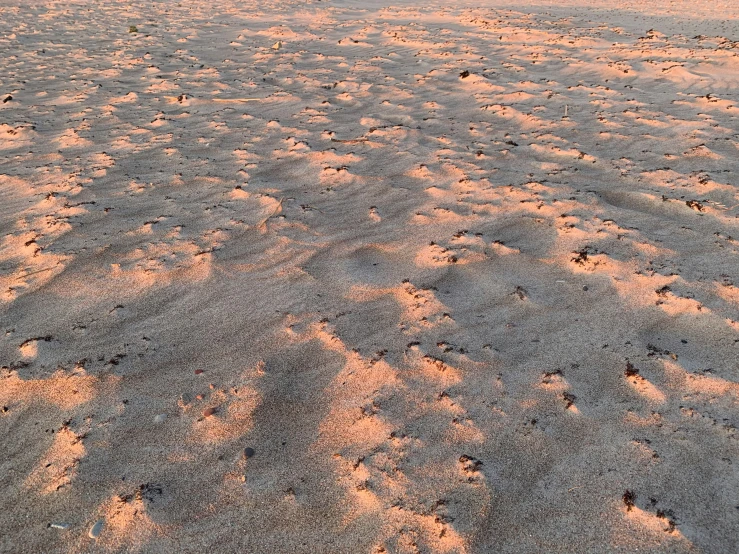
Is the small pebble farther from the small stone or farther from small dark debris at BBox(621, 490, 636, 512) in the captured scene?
small dark debris at BBox(621, 490, 636, 512)

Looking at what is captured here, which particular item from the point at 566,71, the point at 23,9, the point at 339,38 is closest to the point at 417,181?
the point at 566,71

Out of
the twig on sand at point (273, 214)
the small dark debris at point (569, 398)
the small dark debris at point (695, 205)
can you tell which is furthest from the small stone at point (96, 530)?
the small dark debris at point (695, 205)

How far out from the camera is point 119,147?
420 cm

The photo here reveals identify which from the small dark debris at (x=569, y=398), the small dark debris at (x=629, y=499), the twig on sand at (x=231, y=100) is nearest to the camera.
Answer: the small dark debris at (x=629, y=499)

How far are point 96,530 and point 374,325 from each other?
1228mm

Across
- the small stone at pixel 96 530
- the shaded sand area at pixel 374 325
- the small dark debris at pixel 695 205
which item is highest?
the small dark debris at pixel 695 205

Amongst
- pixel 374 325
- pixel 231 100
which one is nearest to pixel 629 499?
pixel 374 325

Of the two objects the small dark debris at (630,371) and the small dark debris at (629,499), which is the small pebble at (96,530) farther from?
the small dark debris at (630,371)

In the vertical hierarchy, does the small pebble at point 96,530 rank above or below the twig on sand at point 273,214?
below

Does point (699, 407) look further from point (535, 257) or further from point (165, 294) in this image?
point (165, 294)

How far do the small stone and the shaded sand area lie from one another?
0.05 feet

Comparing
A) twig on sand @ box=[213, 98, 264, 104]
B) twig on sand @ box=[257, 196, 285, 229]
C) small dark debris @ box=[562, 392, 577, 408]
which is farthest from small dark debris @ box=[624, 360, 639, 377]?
twig on sand @ box=[213, 98, 264, 104]

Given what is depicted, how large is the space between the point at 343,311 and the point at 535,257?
101cm

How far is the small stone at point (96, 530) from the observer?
A: 1.62m
